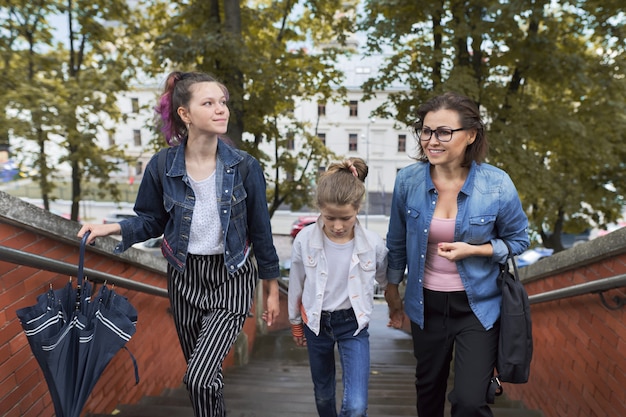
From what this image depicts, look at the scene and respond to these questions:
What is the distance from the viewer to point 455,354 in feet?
7.91

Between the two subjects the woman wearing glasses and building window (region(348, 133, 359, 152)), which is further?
building window (region(348, 133, 359, 152))

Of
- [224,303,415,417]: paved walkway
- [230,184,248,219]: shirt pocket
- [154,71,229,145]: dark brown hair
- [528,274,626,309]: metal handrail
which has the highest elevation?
[154,71,229,145]: dark brown hair

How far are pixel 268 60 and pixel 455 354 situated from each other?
253 inches

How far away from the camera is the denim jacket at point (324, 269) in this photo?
2445 mm

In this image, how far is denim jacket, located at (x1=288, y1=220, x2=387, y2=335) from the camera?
2445 millimetres

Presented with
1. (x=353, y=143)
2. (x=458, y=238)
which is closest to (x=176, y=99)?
(x=458, y=238)

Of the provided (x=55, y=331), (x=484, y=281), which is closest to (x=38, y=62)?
(x=55, y=331)

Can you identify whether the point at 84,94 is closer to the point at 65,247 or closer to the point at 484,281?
the point at 65,247

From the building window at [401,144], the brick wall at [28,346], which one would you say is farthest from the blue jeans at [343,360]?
the building window at [401,144]

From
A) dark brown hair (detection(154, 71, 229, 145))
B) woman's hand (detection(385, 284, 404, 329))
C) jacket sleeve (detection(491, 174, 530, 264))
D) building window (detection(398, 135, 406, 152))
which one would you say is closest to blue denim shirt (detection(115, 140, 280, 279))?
dark brown hair (detection(154, 71, 229, 145))

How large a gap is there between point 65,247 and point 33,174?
846cm

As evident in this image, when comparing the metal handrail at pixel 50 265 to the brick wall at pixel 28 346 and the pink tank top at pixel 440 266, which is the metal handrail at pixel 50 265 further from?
the pink tank top at pixel 440 266

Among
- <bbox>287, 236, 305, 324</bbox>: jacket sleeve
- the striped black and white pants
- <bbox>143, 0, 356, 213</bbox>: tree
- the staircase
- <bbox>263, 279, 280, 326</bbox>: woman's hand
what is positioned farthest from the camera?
<bbox>143, 0, 356, 213</bbox>: tree

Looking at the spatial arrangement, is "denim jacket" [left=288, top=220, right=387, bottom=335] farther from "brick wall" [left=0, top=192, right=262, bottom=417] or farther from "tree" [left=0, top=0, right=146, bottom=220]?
"tree" [left=0, top=0, right=146, bottom=220]
